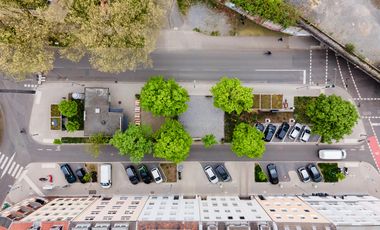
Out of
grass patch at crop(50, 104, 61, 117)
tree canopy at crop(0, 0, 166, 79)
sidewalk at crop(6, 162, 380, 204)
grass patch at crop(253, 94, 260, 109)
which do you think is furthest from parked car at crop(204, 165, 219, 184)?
grass patch at crop(50, 104, 61, 117)

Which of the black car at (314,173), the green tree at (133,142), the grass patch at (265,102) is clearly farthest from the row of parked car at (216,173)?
the black car at (314,173)

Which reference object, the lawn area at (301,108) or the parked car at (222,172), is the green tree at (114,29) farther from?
the lawn area at (301,108)

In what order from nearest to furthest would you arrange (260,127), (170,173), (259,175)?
(259,175) → (260,127) → (170,173)

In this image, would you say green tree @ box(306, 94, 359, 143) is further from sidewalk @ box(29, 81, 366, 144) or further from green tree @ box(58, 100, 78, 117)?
green tree @ box(58, 100, 78, 117)

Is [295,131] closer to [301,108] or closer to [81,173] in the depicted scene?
[301,108]

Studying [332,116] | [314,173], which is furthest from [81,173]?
[332,116]

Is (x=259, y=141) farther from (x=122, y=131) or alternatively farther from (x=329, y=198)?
(x=122, y=131)
